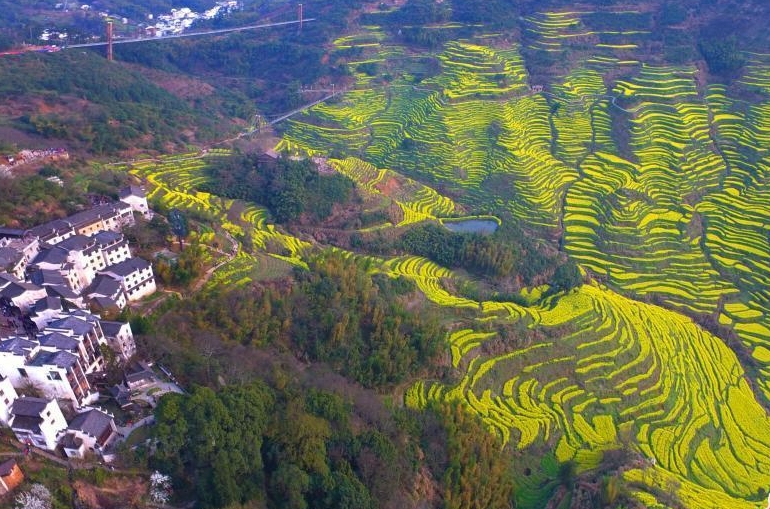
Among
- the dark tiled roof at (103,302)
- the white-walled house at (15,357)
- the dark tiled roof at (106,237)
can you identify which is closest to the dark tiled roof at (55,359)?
the white-walled house at (15,357)

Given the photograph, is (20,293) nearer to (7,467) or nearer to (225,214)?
(7,467)

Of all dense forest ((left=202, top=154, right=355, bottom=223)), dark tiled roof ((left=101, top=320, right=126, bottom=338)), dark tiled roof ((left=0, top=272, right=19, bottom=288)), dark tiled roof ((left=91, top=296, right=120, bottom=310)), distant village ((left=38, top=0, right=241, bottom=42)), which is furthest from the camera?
distant village ((left=38, top=0, right=241, bottom=42))

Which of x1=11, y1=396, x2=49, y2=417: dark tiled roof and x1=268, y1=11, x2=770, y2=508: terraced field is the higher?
x1=11, y1=396, x2=49, y2=417: dark tiled roof

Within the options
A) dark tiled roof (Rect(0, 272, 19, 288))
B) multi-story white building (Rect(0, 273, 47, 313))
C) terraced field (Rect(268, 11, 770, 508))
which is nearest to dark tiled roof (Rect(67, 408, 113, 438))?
multi-story white building (Rect(0, 273, 47, 313))

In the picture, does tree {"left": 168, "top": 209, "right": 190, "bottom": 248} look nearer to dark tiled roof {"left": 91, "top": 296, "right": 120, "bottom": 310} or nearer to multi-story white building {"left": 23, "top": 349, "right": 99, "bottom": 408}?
dark tiled roof {"left": 91, "top": 296, "right": 120, "bottom": 310}

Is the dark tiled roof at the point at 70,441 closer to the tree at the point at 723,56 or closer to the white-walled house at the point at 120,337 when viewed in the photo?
the white-walled house at the point at 120,337

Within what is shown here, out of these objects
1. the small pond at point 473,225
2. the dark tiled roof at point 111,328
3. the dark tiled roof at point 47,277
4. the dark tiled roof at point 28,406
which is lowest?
the small pond at point 473,225

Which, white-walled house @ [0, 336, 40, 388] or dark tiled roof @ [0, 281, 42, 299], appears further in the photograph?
dark tiled roof @ [0, 281, 42, 299]
